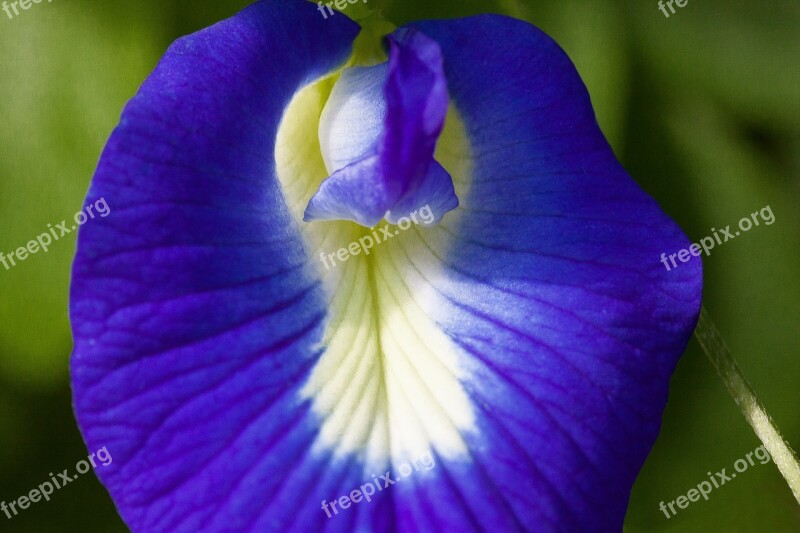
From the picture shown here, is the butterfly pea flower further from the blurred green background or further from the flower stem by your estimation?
the blurred green background

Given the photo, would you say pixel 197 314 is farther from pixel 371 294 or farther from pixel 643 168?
pixel 643 168

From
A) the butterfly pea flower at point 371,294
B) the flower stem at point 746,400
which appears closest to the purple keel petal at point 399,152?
the butterfly pea flower at point 371,294

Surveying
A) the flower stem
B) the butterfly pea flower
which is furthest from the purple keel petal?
the flower stem

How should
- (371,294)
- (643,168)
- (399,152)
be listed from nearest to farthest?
1. (399,152)
2. (371,294)
3. (643,168)

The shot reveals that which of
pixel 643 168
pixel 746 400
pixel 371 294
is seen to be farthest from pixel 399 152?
pixel 643 168

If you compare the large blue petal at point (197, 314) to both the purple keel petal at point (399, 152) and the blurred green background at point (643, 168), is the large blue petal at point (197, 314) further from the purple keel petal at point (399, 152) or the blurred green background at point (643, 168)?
the blurred green background at point (643, 168)

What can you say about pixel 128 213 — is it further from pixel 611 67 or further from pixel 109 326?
pixel 611 67

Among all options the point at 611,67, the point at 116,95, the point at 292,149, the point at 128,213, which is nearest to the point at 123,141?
the point at 128,213
